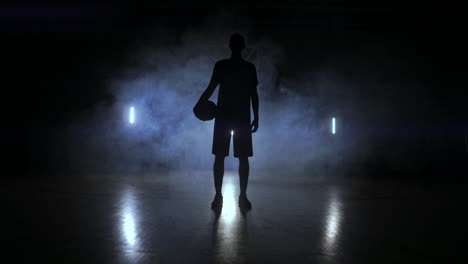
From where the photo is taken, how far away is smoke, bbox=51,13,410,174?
18.7 feet

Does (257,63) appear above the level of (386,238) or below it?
above

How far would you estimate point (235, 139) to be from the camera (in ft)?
7.06

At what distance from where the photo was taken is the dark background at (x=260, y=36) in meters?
5.38

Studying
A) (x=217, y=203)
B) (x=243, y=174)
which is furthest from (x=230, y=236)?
(x=243, y=174)

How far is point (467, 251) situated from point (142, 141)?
17.7ft

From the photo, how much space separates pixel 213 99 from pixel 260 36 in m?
1.26

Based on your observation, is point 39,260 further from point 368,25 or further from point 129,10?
point 368,25

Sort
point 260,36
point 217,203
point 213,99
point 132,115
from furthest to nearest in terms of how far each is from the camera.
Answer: point 132,115
point 213,99
point 260,36
point 217,203

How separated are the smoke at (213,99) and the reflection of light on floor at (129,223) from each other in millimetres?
3410

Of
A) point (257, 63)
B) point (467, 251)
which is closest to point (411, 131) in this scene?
point (257, 63)

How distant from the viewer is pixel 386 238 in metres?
1.34

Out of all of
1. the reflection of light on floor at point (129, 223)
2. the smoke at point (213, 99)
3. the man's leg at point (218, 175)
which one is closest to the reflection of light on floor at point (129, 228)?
the reflection of light on floor at point (129, 223)

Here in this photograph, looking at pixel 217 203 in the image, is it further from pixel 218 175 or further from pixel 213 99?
pixel 213 99

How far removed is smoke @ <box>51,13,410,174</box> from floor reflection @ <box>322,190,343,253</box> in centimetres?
340
